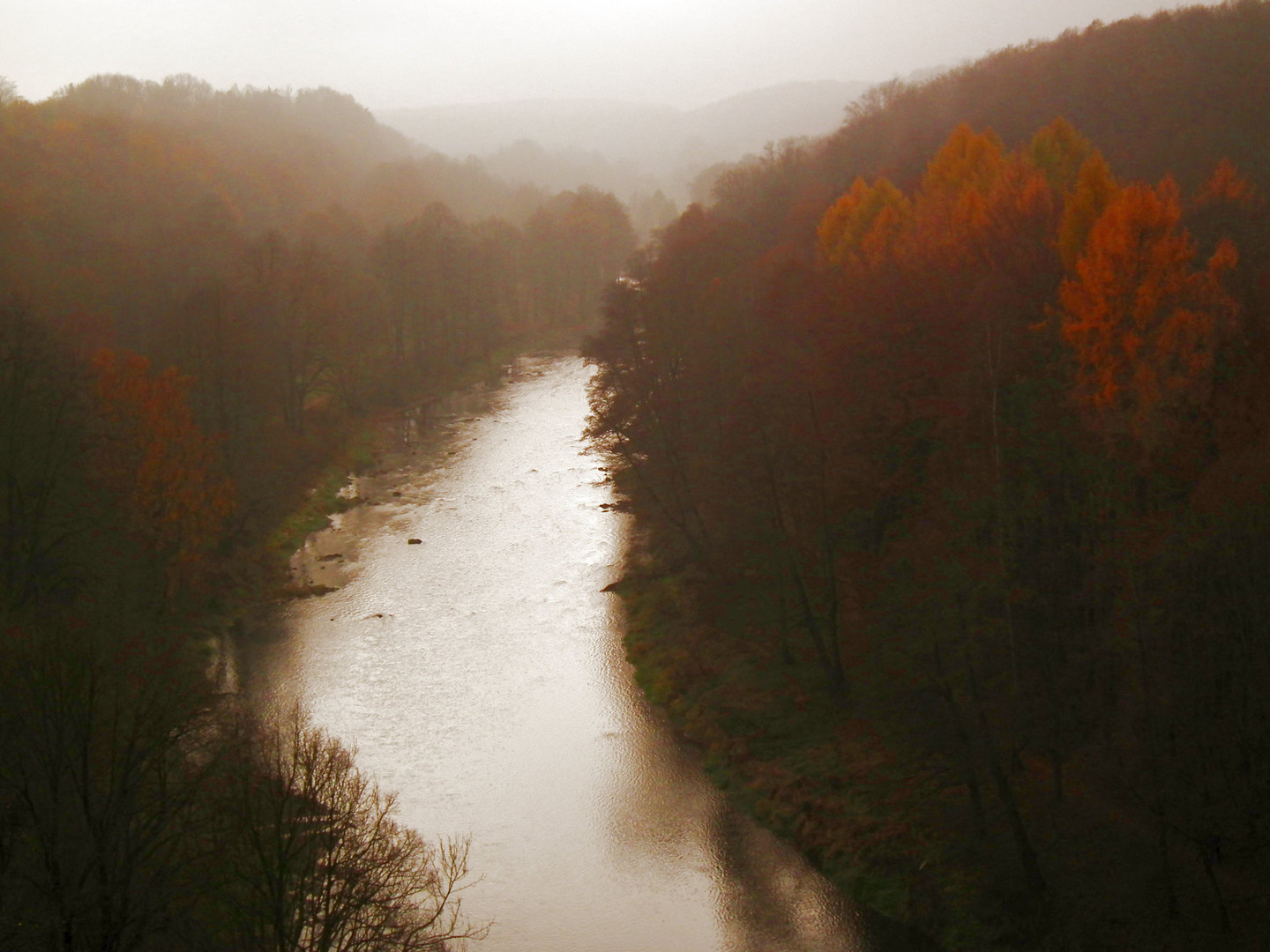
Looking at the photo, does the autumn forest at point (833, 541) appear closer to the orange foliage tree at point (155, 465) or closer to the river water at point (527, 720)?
the orange foliage tree at point (155, 465)

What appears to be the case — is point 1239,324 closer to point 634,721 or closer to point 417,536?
point 634,721

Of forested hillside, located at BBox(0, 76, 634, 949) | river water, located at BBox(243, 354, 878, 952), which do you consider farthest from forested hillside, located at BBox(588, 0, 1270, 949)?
forested hillside, located at BBox(0, 76, 634, 949)

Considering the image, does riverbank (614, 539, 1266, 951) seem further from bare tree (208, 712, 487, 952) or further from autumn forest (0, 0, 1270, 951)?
bare tree (208, 712, 487, 952)

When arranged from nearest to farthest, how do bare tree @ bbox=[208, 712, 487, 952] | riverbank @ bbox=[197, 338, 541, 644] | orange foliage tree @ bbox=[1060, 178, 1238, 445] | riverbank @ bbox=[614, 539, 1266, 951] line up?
bare tree @ bbox=[208, 712, 487, 952] → riverbank @ bbox=[614, 539, 1266, 951] → orange foliage tree @ bbox=[1060, 178, 1238, 445] → riverbank @ bbox=[197, 338, 541, 644]

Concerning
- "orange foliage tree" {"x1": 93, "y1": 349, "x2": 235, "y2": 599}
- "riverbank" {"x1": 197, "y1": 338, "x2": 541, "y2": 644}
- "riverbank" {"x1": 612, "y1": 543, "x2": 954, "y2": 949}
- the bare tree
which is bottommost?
"riverbank" {"x1": 612, "y1": 543, "x2": 954, "y2": 949}

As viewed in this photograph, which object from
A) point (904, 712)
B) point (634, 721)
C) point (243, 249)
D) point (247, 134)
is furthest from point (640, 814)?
point (247, 134)

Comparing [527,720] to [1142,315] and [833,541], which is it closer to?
[833,541]
